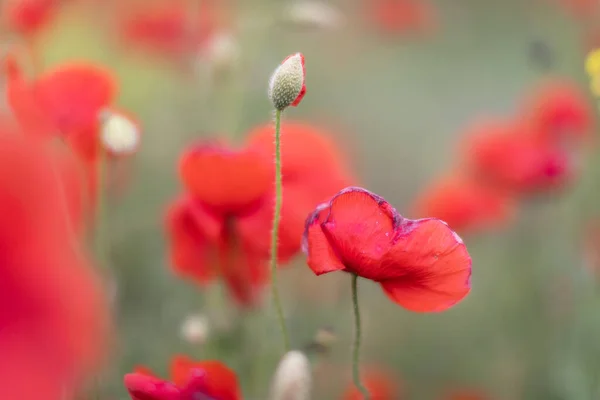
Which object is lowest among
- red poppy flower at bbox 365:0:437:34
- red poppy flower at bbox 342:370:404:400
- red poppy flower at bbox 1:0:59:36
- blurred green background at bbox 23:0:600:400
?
red poppy flower at bbox 342:370:404:400

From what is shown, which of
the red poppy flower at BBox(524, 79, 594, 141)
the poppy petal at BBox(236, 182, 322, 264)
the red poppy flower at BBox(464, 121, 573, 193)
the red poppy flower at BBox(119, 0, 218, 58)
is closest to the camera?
the poppy petal at BBox(236, 182, 322, 264)

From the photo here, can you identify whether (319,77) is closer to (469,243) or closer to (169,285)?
(469,243)

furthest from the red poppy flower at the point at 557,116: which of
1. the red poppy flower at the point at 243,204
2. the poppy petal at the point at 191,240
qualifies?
the poppy petal at the point at 191,240

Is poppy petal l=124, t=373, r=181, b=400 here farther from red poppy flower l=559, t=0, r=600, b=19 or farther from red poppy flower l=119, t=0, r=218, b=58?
red poppy flower l=559, t=0, r=600, b=19

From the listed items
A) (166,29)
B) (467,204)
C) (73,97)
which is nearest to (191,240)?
(73,97)

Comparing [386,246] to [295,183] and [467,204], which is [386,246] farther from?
[467,204]

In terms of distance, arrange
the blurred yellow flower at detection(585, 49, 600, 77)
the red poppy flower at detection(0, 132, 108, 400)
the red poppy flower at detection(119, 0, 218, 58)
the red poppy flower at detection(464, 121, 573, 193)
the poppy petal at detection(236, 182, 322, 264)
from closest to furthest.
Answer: the red poppy flower at detection(0, 132, 108, 400) < the poppy petal at detection(236, 182, 322, 264) < the blurred yellow flower at detection(585, 49, 600, 77) < the red poppy flower at detection(464, 121, 573, 193) < the red poppy flower at detection(119, 0, 218, 58)

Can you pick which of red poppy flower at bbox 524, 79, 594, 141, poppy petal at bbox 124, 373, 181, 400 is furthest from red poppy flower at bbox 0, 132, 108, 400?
red poppy flower at bbox 524, 79, 594, 141

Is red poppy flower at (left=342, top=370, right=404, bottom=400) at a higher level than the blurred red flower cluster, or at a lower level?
lower

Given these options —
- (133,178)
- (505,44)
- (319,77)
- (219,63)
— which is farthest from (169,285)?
(505,44)
